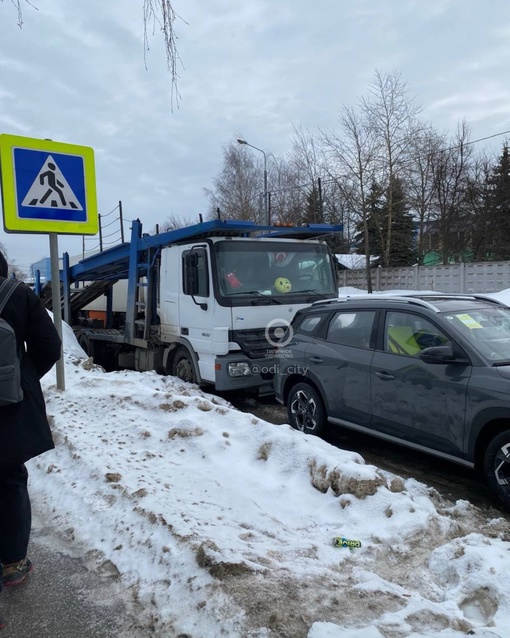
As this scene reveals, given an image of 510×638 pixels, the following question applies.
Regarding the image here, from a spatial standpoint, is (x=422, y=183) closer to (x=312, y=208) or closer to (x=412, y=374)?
(x=312, y=208)

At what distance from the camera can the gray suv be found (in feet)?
13.8

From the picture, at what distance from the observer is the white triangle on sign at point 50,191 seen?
5.70 meters

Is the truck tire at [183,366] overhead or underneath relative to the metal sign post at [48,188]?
underneath

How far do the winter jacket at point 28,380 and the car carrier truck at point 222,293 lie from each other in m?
4.44

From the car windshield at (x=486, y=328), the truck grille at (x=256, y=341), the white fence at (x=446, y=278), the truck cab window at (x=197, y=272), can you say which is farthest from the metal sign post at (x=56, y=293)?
the white fence at (x=446, y=278)

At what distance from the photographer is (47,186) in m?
5.78

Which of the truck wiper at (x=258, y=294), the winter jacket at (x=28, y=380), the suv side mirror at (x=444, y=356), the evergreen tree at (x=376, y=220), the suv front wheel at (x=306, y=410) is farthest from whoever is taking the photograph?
the evergreen tree at (x=376, y=220)

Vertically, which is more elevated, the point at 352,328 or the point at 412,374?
the point at 352,328

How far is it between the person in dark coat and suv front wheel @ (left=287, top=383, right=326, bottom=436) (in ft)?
11.8

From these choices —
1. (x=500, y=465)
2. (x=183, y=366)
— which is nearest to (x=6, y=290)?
(x=500, y=465)

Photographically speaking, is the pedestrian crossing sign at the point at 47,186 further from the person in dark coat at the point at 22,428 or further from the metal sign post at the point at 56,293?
the person in dark coat at the point at 22,428

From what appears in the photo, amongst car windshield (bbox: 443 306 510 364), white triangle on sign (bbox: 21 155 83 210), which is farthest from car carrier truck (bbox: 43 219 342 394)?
car windshield (bbox: 443 306 510 364)

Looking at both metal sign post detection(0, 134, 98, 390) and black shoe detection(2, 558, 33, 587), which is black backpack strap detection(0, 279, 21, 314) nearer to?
black shoe detection(2, 558, 33, 587)

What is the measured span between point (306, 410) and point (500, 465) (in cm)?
250
